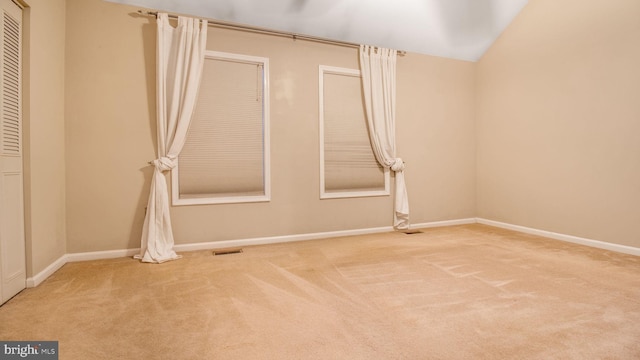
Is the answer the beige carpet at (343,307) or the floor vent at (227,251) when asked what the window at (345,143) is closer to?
the beige carpet at (343,307)

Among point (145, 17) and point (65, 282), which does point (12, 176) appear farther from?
point (145, 17)

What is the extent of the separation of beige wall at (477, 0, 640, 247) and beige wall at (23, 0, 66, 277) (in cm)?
577

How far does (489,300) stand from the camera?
217 cm

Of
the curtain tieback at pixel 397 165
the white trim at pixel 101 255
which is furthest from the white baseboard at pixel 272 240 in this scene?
the curtain tieback at pixel 397 165

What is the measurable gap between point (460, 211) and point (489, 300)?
311cm

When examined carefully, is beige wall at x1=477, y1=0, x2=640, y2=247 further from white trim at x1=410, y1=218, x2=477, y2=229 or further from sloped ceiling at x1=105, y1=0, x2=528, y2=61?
sloped ceiling at x1=105, y1=0, x2=528, y2=61

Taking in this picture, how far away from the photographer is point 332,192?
4.18m

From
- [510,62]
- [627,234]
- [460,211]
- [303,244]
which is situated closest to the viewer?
[627,234]

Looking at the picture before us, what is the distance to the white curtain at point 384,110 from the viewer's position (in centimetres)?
428

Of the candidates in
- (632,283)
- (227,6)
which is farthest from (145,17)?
(632,283)

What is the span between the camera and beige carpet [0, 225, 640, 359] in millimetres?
1605

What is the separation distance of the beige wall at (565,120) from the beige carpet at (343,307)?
0.70m
